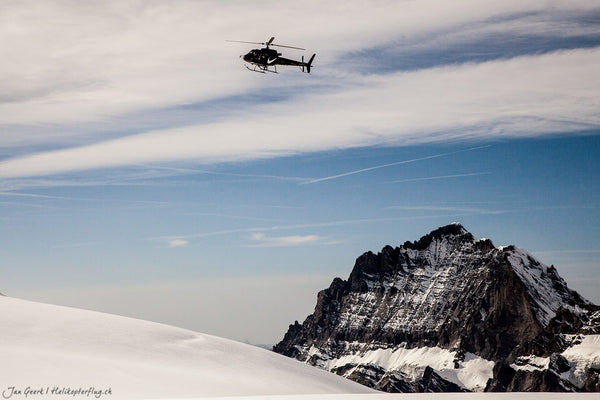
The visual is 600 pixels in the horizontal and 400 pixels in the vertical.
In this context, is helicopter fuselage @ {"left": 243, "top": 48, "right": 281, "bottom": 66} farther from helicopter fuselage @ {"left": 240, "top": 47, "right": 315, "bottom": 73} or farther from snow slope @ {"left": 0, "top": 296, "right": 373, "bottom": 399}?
snow slope @ {"left": 0, "top": 296, "right": 373, "bottom": 399}

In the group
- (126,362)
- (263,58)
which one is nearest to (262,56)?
(263,58)

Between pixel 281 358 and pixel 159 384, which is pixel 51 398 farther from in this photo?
pixel 281 358

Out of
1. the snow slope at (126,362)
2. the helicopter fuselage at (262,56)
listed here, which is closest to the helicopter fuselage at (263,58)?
the helicopter fuselage at (262,56)

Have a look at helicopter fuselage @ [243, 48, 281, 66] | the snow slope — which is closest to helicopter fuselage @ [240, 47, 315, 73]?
helicopter fuselage @ [243, 48, 281, 66]

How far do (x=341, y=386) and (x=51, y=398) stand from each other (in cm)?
1593

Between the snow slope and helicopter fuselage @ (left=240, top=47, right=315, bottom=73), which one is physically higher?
helicopter fuselage @ (left=240, top=47, right=315, bottom=73)

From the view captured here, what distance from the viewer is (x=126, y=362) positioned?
31.6 m

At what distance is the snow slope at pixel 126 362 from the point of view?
28109 millimetres

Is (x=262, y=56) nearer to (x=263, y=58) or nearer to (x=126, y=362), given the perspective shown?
(x=263, y=58)

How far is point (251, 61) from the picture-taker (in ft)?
249

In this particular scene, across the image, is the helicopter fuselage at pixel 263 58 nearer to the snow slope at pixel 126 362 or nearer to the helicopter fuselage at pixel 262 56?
the helicopter fuselage at pixel 262 56

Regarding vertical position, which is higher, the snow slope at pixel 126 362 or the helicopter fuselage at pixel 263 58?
the helicopter fuselage at pixel 263 58

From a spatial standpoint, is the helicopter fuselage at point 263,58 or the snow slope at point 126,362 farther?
the helicopter fuselage at point 263,58

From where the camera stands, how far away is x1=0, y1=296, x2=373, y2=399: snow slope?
28.1 meters
